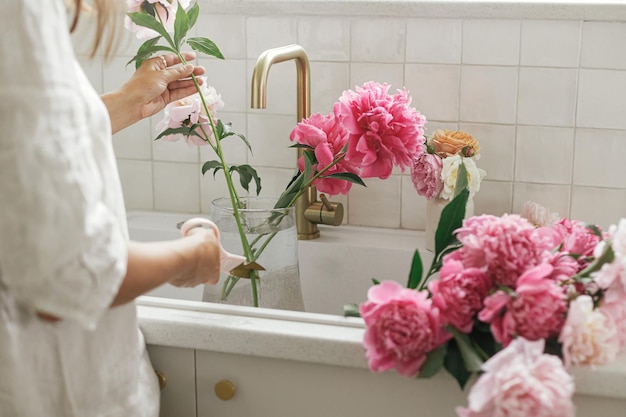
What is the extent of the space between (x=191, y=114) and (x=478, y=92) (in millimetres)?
601

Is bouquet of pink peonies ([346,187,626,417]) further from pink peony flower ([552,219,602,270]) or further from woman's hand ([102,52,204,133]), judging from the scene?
woman's hand ([102,52,204,133])

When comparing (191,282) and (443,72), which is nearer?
(191,282)

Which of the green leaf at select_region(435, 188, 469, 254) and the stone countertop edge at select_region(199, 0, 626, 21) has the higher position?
the stone countertop edge at select_region(199, 0, 626, 21)

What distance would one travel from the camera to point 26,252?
0.78 metres

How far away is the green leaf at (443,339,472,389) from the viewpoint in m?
0.99

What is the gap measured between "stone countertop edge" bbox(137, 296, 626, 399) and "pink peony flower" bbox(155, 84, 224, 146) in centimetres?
30

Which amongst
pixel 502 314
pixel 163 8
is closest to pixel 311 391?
pixel 502 314

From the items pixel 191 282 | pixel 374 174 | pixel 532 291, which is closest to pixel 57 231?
pixel 191 282

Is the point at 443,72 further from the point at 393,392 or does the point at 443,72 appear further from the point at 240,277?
the point at 393,392

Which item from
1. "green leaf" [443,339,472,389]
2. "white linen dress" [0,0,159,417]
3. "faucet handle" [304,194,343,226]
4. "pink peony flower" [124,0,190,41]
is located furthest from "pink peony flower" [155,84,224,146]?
"green leaf" [443,339,472,389]

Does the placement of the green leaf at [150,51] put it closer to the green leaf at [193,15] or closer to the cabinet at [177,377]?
the green leaf at [193,15]

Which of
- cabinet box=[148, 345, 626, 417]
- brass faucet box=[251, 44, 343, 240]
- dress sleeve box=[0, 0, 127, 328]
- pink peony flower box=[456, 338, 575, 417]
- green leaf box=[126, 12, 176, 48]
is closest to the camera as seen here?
dress sleeve box=[0, 0, 127, 328]

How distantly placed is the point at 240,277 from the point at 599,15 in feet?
2.71

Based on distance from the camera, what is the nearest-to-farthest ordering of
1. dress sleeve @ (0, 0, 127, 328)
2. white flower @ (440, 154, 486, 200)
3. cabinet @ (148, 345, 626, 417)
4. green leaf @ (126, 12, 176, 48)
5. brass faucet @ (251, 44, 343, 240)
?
dress sleeve @ (0, 0, 127, 328), cabinet @ (148, 345, 626, 417), green leaf @ (126, 12, 176, 48), brass faucet @ (251, 44, 343, 240), white flower @ (440, 154, 486, 200)
